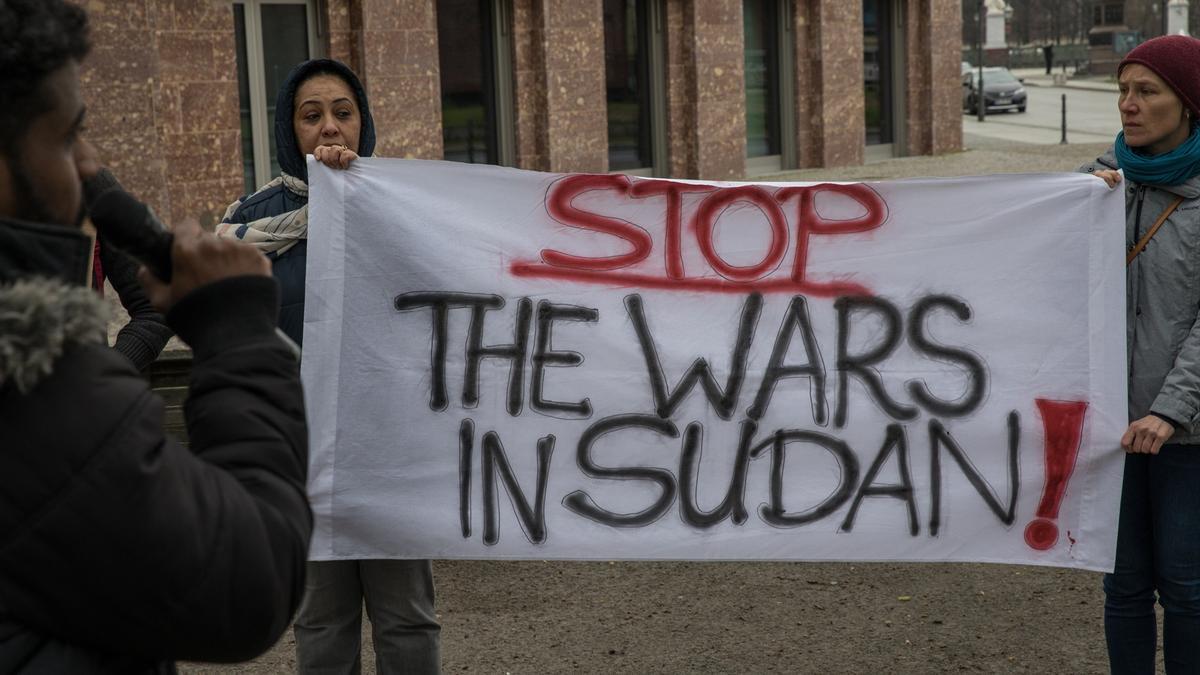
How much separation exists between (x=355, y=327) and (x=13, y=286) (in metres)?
2.31

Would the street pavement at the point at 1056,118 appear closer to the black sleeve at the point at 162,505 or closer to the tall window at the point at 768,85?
the tall window at the point at 768,85

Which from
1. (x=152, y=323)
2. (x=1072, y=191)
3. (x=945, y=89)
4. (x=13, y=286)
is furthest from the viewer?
(x=945, y=89)

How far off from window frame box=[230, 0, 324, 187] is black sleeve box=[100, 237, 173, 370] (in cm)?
1122

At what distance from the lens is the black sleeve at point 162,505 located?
4.64 feet

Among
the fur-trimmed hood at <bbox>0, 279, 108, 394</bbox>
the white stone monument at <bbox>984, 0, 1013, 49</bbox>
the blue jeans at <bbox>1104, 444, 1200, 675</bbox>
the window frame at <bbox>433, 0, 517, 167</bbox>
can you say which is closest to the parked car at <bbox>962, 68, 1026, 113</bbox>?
the white stone monument at <bbox>984, 0, 1013, 49</bbox>

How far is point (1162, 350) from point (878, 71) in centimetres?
1969

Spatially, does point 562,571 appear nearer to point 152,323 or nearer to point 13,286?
point 152,323

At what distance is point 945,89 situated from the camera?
22891 millimetres

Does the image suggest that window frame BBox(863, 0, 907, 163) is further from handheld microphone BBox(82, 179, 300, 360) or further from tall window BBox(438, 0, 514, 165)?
handheld microphone BBox(82, 179, 300, 360)

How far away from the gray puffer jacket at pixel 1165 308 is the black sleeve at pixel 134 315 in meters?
2.48

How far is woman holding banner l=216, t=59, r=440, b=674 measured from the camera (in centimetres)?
354

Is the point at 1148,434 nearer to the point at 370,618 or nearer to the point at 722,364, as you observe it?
the point at 722,364

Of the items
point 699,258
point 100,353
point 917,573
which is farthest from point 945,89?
point 100,353

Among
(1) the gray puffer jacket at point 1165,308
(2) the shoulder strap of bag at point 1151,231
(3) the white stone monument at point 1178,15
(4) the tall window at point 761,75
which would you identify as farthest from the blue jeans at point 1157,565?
(3) the white stone monument at point 1178,15
